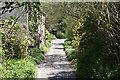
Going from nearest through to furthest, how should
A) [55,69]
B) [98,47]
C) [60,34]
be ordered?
1. [98,47]
2. [55,69]
3. [60,34]

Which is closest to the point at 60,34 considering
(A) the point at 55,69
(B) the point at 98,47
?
(A) the point at 55,69

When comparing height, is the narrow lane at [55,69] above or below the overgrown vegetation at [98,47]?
below

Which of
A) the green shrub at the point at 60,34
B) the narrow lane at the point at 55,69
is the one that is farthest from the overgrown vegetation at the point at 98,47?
the green shrub at the point at 60,34

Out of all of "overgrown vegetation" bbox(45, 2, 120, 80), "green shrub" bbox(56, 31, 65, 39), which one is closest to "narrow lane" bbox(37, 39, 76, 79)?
"overgrown vegetation" bbox(45, 2, 120, 80)

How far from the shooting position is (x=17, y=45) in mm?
9445

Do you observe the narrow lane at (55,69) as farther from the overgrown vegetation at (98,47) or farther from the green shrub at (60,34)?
the green shrub at (60,34)

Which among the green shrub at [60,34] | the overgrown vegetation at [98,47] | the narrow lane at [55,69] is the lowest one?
the green shrub at [60,34]

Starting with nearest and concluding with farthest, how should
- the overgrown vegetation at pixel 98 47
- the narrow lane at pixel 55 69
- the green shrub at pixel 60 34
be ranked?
the overgrown vegetation at pixel 98 47, the narrow lane at pixel 55 69, the green shrub at pixel 60 34

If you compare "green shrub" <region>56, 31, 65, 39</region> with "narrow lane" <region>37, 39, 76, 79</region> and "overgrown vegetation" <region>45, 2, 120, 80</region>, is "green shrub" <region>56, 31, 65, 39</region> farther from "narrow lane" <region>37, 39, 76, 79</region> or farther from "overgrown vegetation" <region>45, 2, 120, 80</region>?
"overgrown vegetation" <region>45, 2, 120, 80</region>

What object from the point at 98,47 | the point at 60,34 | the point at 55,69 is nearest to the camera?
the point at 98,47

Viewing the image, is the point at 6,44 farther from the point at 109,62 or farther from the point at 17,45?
the point at 109,62

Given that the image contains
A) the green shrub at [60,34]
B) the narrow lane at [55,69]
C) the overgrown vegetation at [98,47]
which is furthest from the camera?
the green shrub at [60,34]

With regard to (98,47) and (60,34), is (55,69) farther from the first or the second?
(60,34)

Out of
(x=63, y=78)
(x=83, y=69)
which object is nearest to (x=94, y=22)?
(x=83, y=69)
